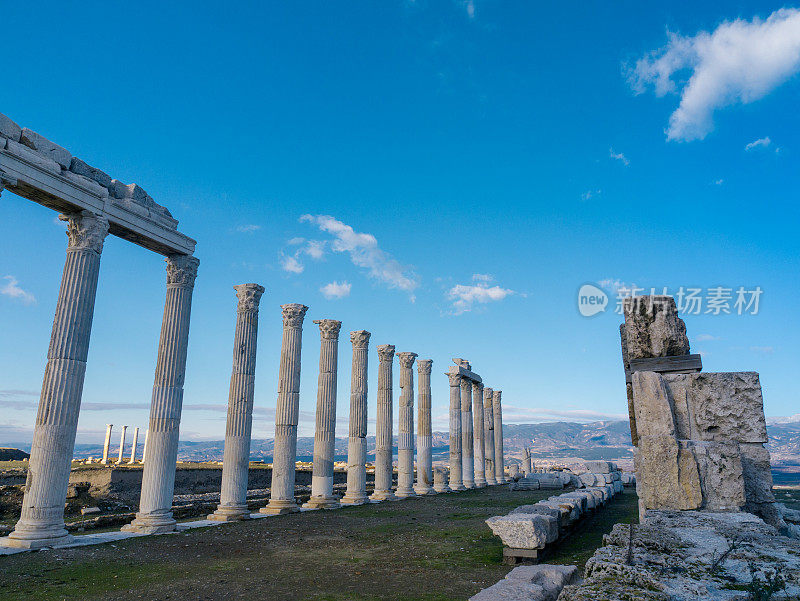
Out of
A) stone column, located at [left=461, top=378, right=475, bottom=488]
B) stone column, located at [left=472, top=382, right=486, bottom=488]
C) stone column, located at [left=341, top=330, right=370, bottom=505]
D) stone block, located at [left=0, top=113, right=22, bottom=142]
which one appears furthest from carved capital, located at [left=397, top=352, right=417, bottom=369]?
stone block, located at [left=0, top=113, right=22, bottom=142]

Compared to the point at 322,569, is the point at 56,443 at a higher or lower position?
higher

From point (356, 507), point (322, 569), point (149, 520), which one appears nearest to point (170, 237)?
point (149, 520)

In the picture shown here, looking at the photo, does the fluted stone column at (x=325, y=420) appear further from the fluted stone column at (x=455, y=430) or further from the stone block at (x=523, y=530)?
the stone block at (x=523, y=530)

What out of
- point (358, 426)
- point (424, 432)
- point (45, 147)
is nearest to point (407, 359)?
point (424, 432)

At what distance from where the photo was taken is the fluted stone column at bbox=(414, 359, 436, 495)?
1171 inches

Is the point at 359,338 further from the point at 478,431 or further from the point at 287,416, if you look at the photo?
the point at 478,431

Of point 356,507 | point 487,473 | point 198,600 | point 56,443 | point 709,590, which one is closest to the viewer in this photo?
point 709,590

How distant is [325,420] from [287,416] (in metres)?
2.87

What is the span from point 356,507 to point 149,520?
31.8ft

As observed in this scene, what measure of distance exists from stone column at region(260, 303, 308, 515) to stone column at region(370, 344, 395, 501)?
6643mm

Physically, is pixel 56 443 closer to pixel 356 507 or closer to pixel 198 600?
pixel 198 600

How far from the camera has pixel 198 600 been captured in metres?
8.38

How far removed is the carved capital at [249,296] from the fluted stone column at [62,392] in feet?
18.8

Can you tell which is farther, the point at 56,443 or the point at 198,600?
the point at 56,443
